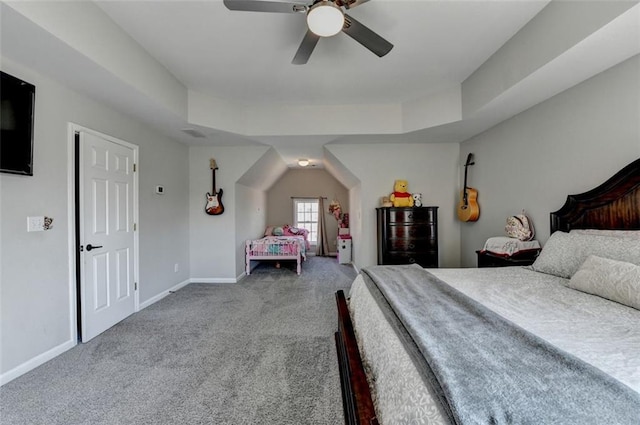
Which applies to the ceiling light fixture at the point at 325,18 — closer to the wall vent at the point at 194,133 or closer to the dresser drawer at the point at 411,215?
the wall vent at the point at 194,133

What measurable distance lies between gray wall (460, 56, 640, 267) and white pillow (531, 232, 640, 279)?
2.05 feet

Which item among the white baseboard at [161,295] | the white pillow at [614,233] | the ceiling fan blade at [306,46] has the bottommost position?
the white baseboard at [161,295]

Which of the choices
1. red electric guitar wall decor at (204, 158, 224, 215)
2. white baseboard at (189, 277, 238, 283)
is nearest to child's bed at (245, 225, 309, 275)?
white baseboard at (189, 277, 238, 283)

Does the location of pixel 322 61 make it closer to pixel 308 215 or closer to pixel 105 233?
pixel 105 233

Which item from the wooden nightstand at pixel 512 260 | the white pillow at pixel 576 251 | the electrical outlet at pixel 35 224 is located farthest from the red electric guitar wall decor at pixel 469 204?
the electrical outlet at pixel 35 224

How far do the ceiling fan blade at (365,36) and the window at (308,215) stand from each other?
5846 millimetres

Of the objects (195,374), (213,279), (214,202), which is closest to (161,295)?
(213,279)

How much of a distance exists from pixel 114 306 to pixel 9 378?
3.24ft

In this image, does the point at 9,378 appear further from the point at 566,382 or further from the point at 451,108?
the point at 451,108

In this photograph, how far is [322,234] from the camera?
7.64 meters

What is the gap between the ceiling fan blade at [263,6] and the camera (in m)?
1.64

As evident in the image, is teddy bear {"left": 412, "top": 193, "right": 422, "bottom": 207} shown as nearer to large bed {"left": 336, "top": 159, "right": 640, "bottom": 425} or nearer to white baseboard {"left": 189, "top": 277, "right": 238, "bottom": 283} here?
large bed {"left": 336, "top": 159, "right": 640, "bottom": 425}

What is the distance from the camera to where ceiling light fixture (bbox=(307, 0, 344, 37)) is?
5.50 ft

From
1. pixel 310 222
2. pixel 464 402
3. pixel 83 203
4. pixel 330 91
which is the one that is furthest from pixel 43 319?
pixel 310 222
